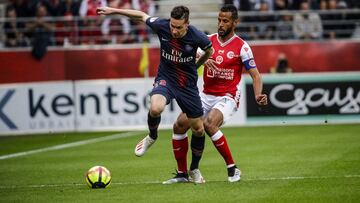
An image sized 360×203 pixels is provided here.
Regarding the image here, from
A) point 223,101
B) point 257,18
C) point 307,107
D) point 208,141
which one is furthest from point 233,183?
point 257,18

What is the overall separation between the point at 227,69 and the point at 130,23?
1490 cm

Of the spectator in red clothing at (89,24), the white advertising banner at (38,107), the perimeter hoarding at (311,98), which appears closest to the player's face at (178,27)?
the perimeter hoarding at (311,98)

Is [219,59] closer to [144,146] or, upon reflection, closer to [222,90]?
[222,90]

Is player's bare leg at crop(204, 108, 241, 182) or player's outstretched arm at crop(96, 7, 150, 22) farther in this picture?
player's bare leg at crop(204, 108, 241, 182)

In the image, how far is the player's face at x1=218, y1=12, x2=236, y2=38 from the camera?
1181 cm

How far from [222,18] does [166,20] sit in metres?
0.79

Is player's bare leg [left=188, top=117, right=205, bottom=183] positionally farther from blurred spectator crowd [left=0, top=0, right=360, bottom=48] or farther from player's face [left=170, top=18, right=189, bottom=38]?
blurred spectator crowd [left=0, top=0, right=360, bottom=48]

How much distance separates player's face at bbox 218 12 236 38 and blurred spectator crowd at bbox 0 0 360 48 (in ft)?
42.7

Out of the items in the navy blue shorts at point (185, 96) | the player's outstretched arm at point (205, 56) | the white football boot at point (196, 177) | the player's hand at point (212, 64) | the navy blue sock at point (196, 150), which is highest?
the player's outstretched arm at point (205, 56)

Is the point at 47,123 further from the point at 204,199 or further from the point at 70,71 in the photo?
the point at 204,199

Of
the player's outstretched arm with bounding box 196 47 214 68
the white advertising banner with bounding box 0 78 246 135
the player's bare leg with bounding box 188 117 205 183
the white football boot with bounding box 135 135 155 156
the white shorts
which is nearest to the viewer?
the player's outstretched arm with bounding box 196 47 214 68

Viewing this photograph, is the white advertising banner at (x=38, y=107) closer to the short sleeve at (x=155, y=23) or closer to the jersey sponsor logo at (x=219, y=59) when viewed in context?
the jersey sponsor logo at (x=219, y=59)

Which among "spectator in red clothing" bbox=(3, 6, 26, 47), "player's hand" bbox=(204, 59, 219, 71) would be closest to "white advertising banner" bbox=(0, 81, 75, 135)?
"spectator in red clothing" bbox=(3, 6, 26, 47)

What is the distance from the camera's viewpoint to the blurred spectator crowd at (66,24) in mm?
25750
